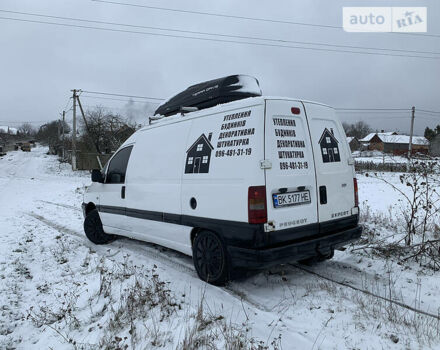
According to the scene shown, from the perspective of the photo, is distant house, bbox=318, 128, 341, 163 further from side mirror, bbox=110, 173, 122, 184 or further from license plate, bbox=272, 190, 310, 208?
side mirror, bbox=110, 173, 122, 184

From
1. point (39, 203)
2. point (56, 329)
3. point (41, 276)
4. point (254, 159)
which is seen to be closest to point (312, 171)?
point (254, 159)

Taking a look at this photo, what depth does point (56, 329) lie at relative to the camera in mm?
3234

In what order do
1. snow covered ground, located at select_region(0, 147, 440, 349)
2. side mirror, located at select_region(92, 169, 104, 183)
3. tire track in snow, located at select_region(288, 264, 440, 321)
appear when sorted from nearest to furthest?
snow covered ground, located at select_region(0, 147, 440, 349), tire track in snow, located at select_region(288, 264, 440, 321), side mirror, located at select_region(92, 169, 104, 183)

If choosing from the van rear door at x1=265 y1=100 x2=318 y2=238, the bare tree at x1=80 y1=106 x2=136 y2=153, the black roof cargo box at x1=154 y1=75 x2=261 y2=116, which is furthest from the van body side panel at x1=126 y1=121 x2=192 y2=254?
the bare tree at x1=80 y1=106 x2=136 y2=153

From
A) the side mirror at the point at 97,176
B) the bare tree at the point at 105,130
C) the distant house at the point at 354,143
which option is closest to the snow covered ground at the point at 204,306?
the side mirror at the point at 97,176

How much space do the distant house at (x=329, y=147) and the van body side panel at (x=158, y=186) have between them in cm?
186

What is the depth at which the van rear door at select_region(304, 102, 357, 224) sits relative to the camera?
12.8ft

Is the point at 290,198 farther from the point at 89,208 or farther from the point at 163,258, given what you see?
the point at 89,208

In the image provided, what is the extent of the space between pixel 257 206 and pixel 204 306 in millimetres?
1254

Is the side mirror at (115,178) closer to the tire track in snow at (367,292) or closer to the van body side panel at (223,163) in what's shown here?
the van body side panel at (223,163)

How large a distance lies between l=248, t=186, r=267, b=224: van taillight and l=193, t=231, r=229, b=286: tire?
649mm

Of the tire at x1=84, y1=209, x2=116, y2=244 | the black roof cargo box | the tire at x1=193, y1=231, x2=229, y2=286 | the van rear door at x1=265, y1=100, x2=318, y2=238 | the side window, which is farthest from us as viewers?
the tire at x1=84, y1=209, x2=116, y2=244

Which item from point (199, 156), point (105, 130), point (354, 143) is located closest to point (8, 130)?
point (105, 130)

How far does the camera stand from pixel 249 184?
345 centimetres
